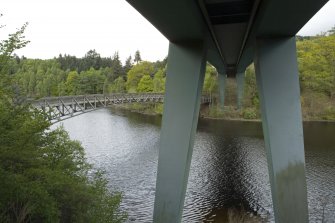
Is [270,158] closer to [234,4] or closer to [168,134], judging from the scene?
[168,134]

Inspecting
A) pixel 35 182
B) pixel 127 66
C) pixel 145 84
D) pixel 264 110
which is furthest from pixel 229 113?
pixel 127 66

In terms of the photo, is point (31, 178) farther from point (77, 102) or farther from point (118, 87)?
point (118, 87)

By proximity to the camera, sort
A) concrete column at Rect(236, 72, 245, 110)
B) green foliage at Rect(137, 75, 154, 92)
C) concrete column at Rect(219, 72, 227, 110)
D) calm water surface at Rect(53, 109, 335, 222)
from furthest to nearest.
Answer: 1. green foliage at Rect(137, 75, 154, 92)
2. concrete column at Rect(219, 72, 227, 110)
3. concrete column at Rect(236, 72, 245, 110)
4. calm water surface at Rect(53, 109, 335, 222)

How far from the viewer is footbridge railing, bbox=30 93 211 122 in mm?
17047

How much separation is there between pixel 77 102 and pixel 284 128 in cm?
1593

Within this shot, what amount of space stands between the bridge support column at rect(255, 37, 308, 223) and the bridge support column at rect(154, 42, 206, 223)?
77.0 inches

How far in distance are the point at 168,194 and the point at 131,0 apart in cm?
544

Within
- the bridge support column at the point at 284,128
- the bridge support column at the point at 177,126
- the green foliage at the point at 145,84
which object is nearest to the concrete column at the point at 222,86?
the green foliage at the point at 145,84

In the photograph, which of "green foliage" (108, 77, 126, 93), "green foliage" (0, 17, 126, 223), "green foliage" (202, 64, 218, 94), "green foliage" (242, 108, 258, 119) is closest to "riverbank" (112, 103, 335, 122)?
"green foliage" (242, 108, 258, 119)

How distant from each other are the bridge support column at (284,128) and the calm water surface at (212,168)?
13.3 feet

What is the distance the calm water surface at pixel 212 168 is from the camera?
1364 cm

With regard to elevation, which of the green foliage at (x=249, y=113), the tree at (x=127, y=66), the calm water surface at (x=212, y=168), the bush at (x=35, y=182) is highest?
the tree at (x=127, y=66)

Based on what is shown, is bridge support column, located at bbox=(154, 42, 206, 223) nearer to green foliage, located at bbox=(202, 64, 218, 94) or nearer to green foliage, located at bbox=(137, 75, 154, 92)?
green foliage, located at bbox=(202, 64, 218, 94)

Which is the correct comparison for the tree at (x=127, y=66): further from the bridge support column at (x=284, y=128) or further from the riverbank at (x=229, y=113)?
the bridge support column at (x=284, y=128)
